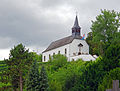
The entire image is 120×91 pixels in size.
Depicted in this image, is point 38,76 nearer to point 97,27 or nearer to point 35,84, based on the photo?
point 35,84

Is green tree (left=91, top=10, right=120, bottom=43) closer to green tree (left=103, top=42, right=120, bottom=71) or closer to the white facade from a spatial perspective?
the white facade

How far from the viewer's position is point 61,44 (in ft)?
226

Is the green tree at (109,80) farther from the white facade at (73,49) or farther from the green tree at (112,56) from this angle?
the white facade at (73,49)

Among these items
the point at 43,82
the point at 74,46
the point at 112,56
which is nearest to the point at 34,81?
the point at 43,82

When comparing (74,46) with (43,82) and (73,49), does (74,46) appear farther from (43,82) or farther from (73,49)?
(43,82)

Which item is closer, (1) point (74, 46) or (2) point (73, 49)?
(2) point (73, 49)

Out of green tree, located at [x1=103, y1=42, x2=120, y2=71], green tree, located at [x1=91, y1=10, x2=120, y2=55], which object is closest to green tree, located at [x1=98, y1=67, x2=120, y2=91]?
green tree, located at [x1=103, y1=42, x2=120, y2=71]

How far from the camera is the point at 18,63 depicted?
33.7 metres

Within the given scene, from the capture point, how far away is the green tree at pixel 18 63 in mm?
33319

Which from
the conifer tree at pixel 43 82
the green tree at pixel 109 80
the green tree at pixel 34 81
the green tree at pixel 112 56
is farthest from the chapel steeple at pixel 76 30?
the green tree at pixel 109 80

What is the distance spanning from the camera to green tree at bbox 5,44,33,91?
109ft

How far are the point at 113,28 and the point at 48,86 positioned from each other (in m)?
33.4

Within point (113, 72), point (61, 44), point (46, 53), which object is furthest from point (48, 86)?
point (46, 53)

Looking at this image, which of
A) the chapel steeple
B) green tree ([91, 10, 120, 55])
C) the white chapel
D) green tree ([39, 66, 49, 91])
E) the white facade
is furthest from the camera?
the chapel steeple
